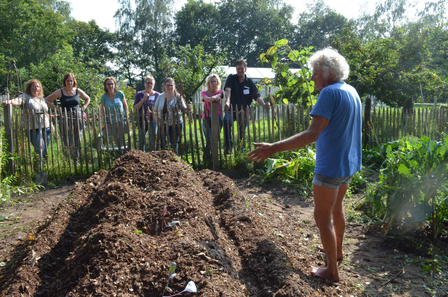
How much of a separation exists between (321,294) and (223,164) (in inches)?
181

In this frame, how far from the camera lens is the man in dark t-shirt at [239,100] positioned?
22.5 ft

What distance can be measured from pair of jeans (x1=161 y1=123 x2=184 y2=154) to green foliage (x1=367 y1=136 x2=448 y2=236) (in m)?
4.13

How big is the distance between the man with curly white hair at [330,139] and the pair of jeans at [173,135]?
4.38 meters

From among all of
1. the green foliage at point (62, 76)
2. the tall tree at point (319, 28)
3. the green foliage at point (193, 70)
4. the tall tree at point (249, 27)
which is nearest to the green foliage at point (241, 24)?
the tall tree at point (249, 27)

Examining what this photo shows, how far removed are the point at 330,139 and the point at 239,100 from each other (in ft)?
15.6

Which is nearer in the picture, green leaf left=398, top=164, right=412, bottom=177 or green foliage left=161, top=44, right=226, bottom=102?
green leaf left=398, top=164, right=412, bottom=177

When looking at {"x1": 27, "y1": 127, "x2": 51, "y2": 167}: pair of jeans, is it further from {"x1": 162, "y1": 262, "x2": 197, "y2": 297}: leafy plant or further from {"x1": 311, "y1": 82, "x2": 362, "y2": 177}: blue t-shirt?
{"x1": 311, "y1": 82, "x2": 362, "y2": 177}: blue t-shirt

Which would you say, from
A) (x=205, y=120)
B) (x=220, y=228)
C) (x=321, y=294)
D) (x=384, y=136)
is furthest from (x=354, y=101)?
(x=384, y=136)

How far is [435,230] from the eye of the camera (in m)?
3.51

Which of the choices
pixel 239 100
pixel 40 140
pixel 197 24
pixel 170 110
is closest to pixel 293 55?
pixel 239 100

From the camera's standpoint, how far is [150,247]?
2.59 meters

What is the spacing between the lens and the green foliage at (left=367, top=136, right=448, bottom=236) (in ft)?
10.7

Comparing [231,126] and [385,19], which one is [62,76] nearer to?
[231,126]

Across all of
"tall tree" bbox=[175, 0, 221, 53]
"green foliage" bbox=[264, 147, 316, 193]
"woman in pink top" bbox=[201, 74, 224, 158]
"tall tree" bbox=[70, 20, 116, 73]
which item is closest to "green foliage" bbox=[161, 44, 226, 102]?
"woman in pink top" bbox=[201, 74, 224, 158]
